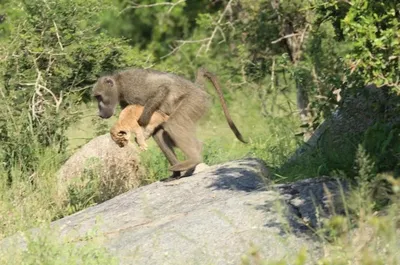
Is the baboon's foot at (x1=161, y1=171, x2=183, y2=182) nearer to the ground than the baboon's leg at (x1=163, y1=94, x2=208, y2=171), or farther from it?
nearer to the ground

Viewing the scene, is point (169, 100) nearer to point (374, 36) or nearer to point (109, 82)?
point (109, 82)

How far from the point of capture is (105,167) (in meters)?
11.1

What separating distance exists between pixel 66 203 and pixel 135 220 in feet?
7.19

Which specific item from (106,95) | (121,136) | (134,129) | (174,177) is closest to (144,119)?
(134,129)

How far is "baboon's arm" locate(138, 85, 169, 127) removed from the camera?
10.2 meters

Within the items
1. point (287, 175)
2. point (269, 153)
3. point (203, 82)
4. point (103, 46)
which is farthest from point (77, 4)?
point (287, 175)

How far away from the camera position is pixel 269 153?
11.6 meters

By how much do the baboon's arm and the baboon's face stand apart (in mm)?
564

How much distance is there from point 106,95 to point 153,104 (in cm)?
74

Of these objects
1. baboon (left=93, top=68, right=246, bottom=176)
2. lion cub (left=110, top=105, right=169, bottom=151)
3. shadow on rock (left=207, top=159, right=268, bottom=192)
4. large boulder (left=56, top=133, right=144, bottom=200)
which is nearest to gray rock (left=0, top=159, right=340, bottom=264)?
shadow on rock (left=207, top=159, right=268, bottom=192)

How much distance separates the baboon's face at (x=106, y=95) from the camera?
10.7 meters

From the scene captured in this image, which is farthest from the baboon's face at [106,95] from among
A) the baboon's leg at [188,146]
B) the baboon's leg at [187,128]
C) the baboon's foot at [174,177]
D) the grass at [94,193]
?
the baboon's foot at [174,177]

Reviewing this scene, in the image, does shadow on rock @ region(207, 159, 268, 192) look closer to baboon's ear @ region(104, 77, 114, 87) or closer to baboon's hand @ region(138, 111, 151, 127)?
baboon's hand @ region(138, 111, 151, 127)

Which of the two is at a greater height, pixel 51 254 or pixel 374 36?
pixel 374 36
